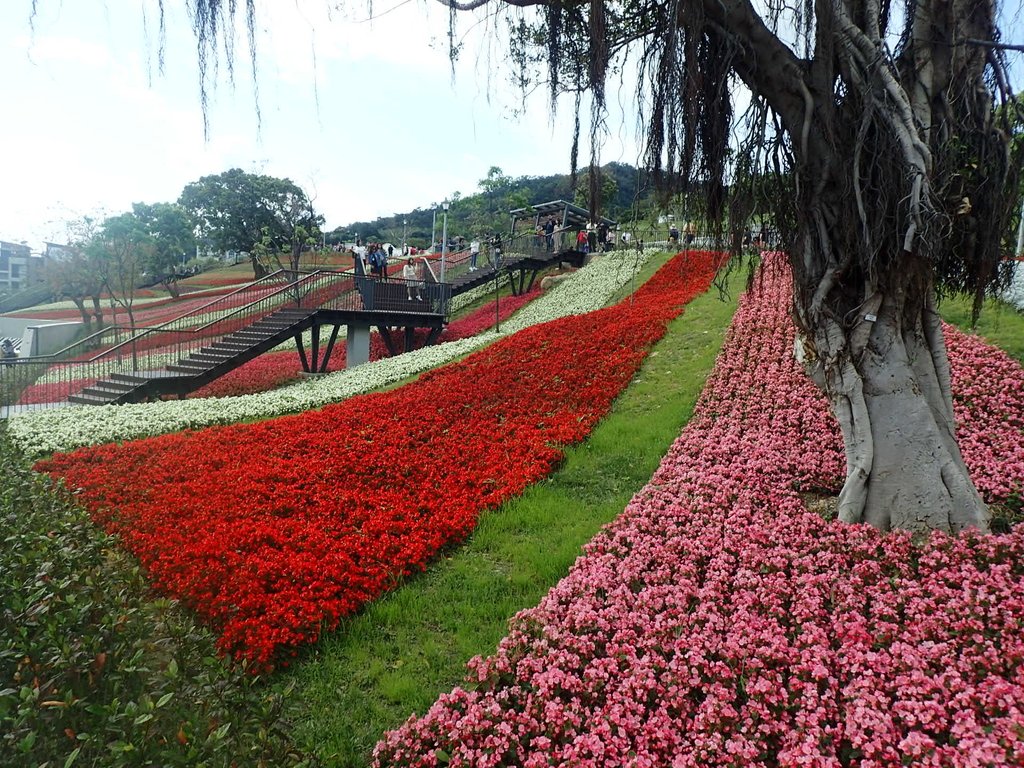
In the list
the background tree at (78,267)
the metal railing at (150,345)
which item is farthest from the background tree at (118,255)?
the metal railing at (150,345)

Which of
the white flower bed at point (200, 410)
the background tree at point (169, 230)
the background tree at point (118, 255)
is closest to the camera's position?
the white flower bed at point (200, 410)

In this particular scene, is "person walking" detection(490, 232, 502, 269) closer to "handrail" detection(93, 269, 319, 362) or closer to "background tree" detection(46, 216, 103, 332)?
"handrail" detection(93, 269, 319, 362)

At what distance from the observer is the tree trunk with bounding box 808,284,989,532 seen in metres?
4.27

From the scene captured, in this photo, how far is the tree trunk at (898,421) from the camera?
14.0ft

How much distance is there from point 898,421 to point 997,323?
24.0 feet

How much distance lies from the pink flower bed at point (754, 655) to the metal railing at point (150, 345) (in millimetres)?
12766

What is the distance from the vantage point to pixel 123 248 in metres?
27.4

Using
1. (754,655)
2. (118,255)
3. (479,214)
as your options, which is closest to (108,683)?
(754,655)

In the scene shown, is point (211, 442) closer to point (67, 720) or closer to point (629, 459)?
point (629, 459)

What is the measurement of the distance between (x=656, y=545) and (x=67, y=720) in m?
3.58

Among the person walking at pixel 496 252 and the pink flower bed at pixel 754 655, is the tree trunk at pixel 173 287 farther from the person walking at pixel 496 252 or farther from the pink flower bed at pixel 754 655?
the pink flower bed at pixel 754 655

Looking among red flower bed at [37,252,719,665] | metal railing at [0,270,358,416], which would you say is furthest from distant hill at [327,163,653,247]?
red flower bed at [37,252,719,665]

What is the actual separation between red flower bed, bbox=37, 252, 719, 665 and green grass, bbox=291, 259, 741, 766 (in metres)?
0.22

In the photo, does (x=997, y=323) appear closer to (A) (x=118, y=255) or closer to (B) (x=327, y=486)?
(B) (x=327, y=486)
